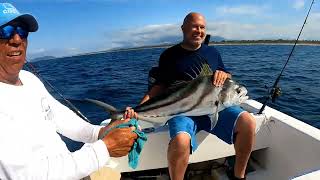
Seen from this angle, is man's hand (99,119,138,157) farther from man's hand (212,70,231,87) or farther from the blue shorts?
man's hand (212,70,231,87)

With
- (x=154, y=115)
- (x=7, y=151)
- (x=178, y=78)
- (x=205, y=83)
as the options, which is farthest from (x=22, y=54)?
(x=178, y=78)

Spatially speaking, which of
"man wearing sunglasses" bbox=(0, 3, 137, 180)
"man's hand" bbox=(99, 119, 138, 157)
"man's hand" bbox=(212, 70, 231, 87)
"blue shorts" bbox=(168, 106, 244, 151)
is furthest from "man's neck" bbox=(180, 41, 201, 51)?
"man's hand" bbox=(99, 119, 138, 157)

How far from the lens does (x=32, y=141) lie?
2.06 m

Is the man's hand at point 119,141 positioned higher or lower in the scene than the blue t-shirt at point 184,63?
lower

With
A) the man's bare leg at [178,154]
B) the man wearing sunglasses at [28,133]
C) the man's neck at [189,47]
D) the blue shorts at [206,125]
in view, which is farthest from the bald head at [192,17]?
the man wearing sunglasses at [28,133]

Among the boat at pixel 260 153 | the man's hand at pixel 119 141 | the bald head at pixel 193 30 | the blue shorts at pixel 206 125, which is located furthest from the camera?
the bald head at pixel 193 30

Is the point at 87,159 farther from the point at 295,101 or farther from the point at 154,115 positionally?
the point at 295,101

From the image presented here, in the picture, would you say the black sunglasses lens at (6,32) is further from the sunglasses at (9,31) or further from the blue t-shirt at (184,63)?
the blue t-shirt at (184,63)

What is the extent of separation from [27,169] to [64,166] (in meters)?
0.20

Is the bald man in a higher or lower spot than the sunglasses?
lower

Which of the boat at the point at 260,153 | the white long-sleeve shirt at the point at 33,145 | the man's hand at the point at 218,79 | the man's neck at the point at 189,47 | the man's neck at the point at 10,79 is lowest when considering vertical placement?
the boat at the point at 260,153

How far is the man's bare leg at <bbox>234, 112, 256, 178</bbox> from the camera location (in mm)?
3477

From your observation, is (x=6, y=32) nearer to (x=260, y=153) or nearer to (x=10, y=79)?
(x=10, y=79)

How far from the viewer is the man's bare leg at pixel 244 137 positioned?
11.4 ft
